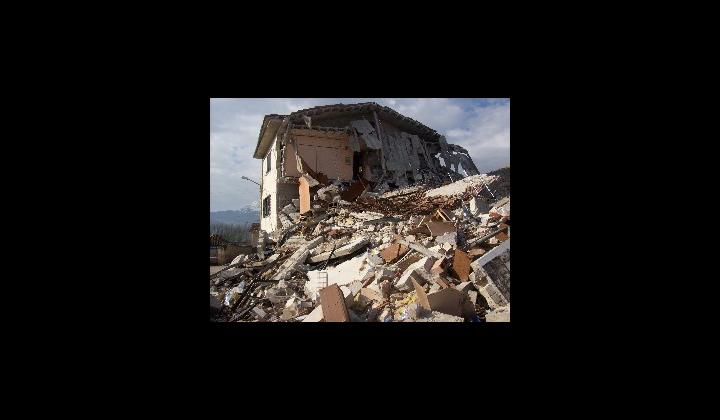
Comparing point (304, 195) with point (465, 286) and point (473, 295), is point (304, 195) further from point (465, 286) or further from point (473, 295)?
point (473, 295)

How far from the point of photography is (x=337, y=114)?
580 inches

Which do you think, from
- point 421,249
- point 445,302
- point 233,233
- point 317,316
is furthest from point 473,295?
point 233,233

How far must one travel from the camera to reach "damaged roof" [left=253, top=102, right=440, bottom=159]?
13625mm

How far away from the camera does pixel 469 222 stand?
6.91 m

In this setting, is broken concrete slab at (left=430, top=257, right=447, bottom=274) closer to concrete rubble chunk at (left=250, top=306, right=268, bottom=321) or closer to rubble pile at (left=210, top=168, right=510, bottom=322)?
rubble pile at (left=210, top=168, right=510, bottom=322)

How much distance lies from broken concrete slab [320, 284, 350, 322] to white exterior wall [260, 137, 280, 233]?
9.49 metres

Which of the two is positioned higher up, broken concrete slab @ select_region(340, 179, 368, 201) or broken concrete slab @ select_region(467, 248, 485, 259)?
broken concrete slab @ select_region(340, 179, 368, 201)

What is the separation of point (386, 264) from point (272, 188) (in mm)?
9814

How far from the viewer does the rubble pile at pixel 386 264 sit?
4.26 metres

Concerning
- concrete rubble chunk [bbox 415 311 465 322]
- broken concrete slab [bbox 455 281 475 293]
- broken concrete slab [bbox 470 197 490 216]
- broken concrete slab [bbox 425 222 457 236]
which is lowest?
concrete rubble chunk [bbox 415 311 465 322]

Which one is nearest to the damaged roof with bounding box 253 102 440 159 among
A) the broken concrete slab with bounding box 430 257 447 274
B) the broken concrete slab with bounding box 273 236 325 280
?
the broken concrete slab with bounding box 273 236 325 280
